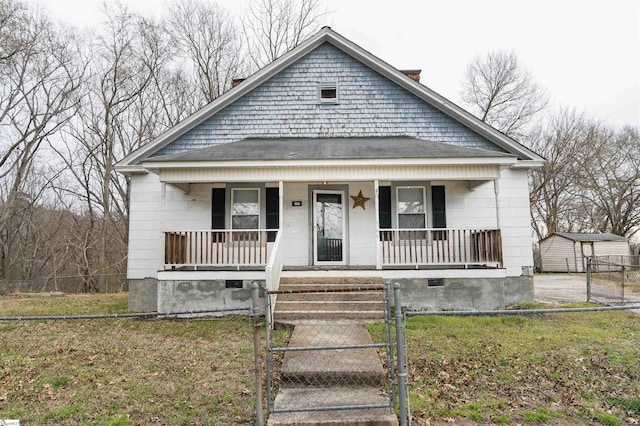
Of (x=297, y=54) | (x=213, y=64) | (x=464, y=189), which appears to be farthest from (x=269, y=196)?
(x=213, y=64)

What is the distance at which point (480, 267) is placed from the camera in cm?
979

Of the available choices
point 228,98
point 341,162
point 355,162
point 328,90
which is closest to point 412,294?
point 355,162

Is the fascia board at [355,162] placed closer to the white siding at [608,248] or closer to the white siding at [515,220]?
the white siding at [515,220]

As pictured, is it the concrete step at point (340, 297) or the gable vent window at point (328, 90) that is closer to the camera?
the concrete step at point (340, 297)

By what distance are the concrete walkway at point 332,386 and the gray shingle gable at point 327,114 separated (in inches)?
269

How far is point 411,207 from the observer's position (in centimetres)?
1088

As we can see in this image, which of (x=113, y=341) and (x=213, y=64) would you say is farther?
(x=213, y=64)

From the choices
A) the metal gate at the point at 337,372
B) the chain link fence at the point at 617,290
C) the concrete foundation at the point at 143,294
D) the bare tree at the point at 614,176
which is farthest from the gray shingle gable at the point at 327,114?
the bare tree at the point at 614,176

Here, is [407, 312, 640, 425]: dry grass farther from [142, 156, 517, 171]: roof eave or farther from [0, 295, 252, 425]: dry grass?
[142, 156, 517, 171]: roof eave

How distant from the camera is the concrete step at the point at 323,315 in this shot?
7850 mm

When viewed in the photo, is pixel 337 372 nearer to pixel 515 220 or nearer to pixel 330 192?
pixel 330 192

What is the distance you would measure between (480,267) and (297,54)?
7944 mm

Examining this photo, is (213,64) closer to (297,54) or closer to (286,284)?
(297,54)

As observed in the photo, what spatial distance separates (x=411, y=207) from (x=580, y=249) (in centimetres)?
2132
